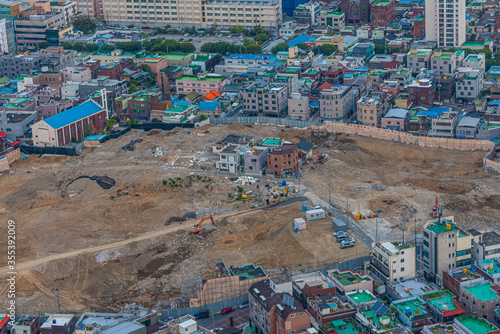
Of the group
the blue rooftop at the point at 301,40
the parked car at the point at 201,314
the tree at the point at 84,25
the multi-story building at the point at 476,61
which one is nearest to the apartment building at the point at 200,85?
the blue rooftop at the point at 301,40

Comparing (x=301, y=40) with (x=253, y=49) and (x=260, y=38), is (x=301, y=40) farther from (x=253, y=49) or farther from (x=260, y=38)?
(x=253, y=49)

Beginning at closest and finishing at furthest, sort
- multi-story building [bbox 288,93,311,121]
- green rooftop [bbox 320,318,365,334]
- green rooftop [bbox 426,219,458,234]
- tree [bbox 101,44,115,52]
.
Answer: green rooftop [bbox 320,318,365,334] < green rooftop [bbox 426,219,458,234] < multi-story building [bbox 288,93,311,121] < tree [bbox 101,44,115,52]

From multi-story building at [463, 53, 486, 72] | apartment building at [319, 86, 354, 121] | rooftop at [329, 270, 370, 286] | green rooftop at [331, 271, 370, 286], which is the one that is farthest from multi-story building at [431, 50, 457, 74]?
green rooftop at [331, 271, 370, 286]

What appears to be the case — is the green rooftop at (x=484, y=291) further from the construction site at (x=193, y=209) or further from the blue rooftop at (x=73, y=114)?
the blue rooftop at (x=73, y=114)

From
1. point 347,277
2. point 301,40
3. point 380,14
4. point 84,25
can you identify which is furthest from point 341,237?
point 84,25

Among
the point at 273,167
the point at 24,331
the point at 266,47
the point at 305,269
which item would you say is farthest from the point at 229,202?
the point at 266,47

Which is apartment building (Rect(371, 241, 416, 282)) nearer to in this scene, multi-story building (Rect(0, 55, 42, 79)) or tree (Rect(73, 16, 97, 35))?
multi-story building (Rect(0, 55, 42, 79))

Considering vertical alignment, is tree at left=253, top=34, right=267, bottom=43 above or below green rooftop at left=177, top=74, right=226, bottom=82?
above
